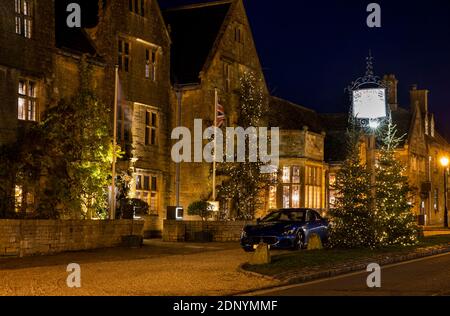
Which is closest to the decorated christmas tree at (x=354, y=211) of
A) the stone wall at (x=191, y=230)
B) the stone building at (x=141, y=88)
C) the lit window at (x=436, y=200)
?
the stone wall at (x=191, y=230)

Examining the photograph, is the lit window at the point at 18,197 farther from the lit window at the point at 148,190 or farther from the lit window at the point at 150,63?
the lit window at the point at 150,63

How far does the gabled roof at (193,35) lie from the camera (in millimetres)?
36094

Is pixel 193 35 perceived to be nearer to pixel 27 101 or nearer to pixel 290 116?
pixel 290 116

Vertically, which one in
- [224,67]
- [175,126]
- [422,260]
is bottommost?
[422,260]

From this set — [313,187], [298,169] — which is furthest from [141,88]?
[313,187]

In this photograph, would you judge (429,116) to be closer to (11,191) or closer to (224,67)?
(224,67)

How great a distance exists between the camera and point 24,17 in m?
26.7

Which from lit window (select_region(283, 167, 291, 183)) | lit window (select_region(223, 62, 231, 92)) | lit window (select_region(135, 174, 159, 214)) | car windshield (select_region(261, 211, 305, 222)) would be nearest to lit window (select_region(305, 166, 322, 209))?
lit window (select_region(283, 167, 291, 183))

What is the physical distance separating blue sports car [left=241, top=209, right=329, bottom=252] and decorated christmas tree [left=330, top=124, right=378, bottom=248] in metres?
1.00

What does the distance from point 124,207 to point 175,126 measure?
705 centimetres

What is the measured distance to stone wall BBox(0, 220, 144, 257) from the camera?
2084cm

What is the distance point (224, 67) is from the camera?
37.2 m

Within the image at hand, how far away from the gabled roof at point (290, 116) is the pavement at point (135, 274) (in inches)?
777
